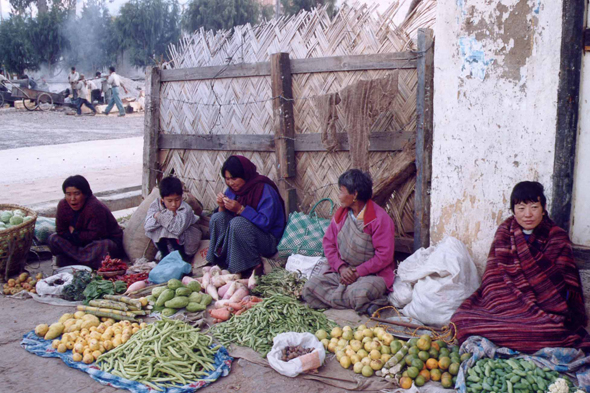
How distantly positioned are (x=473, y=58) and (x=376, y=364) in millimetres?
2364

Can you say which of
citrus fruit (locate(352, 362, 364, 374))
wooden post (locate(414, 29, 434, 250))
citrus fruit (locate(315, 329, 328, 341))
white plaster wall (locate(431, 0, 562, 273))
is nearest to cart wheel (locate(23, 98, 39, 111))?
wooden post (locate(414, 29, 434, 250))

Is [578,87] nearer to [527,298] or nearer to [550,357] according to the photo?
[527,298]

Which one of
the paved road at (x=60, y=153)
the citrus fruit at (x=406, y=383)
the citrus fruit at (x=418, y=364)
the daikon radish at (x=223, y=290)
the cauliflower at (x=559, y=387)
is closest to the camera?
the cauliflower at (x=559, y=387)

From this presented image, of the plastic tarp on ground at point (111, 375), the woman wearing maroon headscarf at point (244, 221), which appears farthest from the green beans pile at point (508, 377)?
the woman wearing maroon headscarf at point (244, 221)

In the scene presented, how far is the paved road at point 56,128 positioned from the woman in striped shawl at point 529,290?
13.9 metres

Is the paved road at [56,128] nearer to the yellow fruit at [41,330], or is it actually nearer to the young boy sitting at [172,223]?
the young boy sitting at [172,223]

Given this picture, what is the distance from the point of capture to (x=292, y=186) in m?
5.76

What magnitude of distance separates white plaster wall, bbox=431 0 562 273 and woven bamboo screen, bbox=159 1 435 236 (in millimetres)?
596

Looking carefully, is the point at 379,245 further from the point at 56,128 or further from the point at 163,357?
the point at 56,128

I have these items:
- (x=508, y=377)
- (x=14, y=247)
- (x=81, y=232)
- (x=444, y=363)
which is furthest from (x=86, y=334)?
(x=508, y=377)

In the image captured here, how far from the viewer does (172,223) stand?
5.54 m

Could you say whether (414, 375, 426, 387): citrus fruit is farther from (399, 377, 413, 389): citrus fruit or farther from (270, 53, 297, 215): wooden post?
(270, 53, 297, 215): wooden post

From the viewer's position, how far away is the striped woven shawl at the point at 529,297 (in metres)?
3.28

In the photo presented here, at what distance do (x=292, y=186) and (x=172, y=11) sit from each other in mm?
32977
